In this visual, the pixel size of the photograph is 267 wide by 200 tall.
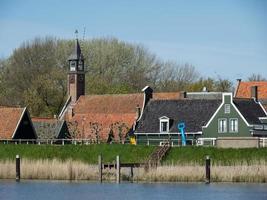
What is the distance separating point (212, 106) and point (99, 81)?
2681cm

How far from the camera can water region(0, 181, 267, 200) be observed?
42969mm

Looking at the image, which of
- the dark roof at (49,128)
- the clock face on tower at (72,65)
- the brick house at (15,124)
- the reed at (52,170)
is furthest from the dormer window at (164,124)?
the clock face on tower at (72,65)

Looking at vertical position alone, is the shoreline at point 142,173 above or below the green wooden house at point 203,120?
below

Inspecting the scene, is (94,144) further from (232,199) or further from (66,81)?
(66,81)

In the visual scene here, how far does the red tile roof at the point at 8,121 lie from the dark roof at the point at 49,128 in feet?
18.0

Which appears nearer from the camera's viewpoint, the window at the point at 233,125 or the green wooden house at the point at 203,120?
the green wooden house at the point at 203,120

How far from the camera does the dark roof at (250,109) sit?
67.0 metres

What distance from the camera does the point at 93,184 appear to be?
49.6 meters

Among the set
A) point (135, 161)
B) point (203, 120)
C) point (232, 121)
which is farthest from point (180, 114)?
A: point (135, 161)

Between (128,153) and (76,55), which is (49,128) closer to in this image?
(76,55)

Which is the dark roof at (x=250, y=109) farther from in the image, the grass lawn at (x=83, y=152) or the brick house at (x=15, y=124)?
the brick house at (x=15, y=124)

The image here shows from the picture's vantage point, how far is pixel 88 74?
97.4 meters

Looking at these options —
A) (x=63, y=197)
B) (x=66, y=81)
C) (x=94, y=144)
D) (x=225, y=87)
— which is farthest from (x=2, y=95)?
(x=63, y=197)

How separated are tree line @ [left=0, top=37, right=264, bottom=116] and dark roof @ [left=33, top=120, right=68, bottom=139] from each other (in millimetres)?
11593
